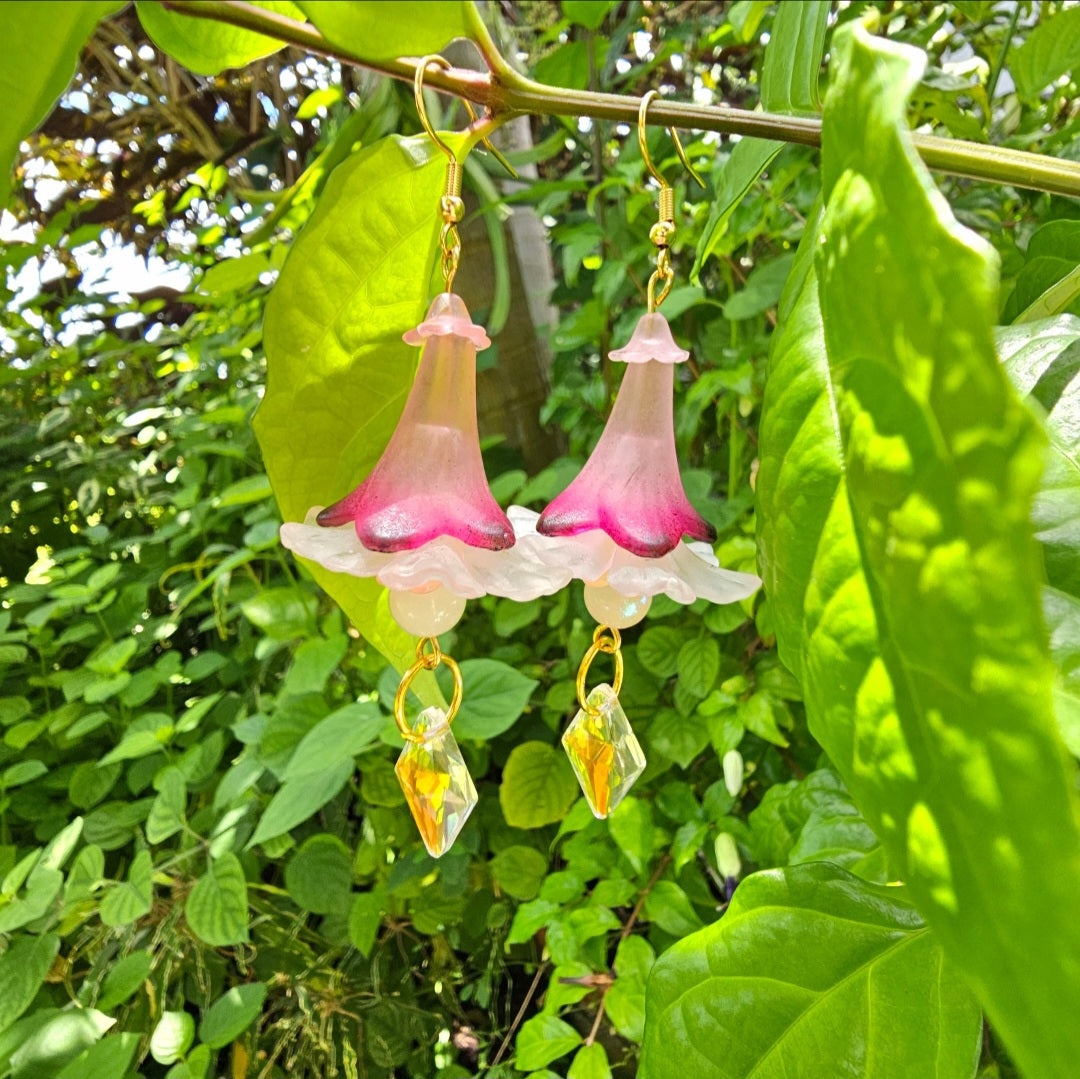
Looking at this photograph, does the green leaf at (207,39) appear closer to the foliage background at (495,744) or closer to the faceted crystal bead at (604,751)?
the foliage background at (495,744)

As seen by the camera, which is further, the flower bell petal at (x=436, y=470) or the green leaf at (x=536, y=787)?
the green leaf at (x=536, y=787)

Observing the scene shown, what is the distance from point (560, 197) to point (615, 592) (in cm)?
76

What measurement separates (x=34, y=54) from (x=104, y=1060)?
2.33ft

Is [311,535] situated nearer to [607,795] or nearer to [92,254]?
[607,795]

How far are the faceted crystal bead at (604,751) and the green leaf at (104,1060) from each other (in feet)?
1.73

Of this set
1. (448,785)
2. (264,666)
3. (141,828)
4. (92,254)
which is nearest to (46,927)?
(141,828)

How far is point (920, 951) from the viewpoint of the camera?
259 mm

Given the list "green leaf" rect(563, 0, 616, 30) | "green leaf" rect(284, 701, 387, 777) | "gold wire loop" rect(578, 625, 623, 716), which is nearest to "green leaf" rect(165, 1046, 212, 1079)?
"green leaf" rect(284, 701, 387, 777)

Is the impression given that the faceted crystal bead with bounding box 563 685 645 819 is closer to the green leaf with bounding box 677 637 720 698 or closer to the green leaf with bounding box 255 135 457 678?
the green leaf with bounding box 255 135 457 678

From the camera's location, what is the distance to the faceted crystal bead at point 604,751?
329 millimetres

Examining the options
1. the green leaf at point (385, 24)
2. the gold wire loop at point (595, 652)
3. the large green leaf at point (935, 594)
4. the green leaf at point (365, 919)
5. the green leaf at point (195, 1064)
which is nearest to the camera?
the large green leaf at point (935, 594)

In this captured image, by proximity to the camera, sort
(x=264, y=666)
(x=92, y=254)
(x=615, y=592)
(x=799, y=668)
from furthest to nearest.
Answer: (x=92, y=254), (x=264, y=666), (x=615, y=592), (x=799, y=668)

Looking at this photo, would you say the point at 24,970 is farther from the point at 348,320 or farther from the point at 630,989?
the point at 348,320

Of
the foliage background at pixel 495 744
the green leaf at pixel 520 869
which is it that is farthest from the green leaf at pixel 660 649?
the green leaf at pixel 520 869
